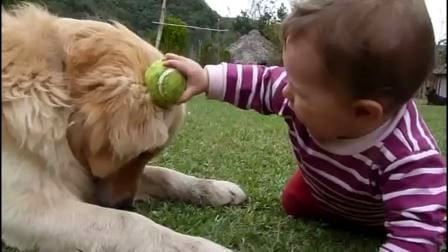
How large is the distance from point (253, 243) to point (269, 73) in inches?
16.5

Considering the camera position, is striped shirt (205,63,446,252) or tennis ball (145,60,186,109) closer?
striped shirt (205,63,446,252)

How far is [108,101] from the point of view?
1.38m

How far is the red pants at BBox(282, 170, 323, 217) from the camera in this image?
1.75m

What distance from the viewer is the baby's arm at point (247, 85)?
1.57m

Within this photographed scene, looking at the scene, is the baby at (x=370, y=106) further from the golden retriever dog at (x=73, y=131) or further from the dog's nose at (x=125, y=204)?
the dog's nose at (x=125, y=204)

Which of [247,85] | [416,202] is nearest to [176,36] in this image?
[247,85]

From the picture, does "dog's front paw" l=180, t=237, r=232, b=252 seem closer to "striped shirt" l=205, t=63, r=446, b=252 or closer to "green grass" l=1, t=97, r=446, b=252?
"green grass" l=1, t=97, r=446, b=252

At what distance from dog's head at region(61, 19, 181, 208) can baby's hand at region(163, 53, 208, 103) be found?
57 mm

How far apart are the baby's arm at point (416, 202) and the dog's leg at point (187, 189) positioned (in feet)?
2.25

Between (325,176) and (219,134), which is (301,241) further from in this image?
(219,134)

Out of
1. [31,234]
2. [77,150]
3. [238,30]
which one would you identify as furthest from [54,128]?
[238,30]

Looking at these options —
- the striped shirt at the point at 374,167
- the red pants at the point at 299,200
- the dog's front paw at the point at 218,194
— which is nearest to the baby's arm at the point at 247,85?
the striped shirt at the point at 374,167

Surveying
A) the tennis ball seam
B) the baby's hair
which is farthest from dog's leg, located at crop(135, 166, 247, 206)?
the baby's hair

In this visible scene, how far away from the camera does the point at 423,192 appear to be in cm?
123
